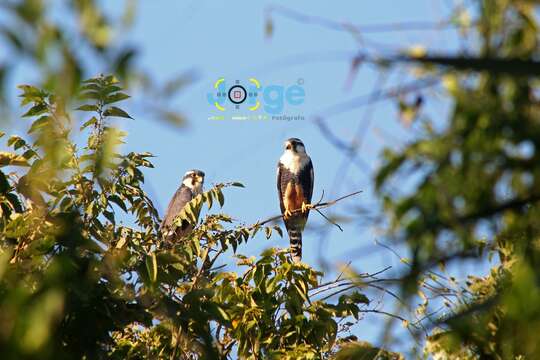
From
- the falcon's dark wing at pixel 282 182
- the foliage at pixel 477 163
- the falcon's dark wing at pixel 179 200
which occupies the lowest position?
the foliage at pixel 477 163

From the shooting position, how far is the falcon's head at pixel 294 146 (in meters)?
10.7

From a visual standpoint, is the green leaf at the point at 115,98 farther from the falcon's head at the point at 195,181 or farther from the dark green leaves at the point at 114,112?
the falcon's head at the point at 195,181

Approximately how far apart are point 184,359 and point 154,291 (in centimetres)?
160

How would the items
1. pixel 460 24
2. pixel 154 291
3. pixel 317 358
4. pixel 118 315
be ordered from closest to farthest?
pixel 460 24
pixel 154 291
pixel 118 315
pixel 317 358

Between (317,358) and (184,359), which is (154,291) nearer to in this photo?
(317,358)

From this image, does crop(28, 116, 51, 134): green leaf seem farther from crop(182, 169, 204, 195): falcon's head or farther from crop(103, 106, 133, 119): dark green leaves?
crop(182, 169, 204, 195): falcon's head

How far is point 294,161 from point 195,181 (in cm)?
125

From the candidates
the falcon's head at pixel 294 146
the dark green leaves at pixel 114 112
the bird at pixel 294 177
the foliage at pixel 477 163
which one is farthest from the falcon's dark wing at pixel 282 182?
the foliage at pixel 477 163

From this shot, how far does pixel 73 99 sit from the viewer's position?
1.51 m

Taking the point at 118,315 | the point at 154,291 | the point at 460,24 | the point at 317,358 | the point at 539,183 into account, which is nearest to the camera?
the point at 539,183

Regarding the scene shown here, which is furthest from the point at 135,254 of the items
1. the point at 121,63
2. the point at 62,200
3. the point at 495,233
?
the point at 121,63

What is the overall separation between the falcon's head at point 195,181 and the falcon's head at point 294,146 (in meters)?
1.11

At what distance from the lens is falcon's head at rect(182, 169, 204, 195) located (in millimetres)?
10727

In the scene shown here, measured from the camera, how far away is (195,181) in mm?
10781
